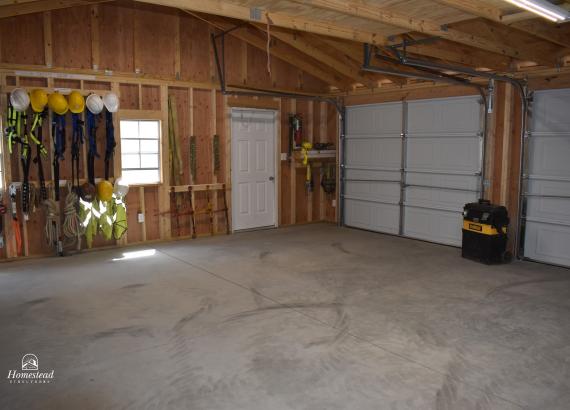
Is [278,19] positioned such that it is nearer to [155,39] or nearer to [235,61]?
[155,39]

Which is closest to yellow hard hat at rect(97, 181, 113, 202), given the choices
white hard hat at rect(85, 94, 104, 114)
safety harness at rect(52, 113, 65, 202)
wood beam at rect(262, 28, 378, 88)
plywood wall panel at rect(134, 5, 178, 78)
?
safety harness at rect(52, 113, 65, 202)

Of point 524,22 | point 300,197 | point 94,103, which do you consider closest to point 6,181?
point 94,103

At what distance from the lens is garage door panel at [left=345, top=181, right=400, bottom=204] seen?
8867 mm

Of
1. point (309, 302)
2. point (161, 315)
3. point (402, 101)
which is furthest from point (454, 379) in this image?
point (402, 101)

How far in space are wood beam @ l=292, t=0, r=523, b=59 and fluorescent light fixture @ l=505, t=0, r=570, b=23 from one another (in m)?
1.25

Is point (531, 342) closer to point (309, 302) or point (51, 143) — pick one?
point (309, 302)

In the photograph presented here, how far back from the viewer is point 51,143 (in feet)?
22.7

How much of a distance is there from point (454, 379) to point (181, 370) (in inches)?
78.9

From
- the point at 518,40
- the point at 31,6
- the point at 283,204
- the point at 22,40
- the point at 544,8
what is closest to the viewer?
the point at 544,8

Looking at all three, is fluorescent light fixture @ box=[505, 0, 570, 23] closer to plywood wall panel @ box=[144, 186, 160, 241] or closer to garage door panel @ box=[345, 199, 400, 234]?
garage door panel @ box=[345, 199, 400, 234]

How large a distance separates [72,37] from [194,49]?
6.49 feet

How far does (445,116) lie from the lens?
7918mm

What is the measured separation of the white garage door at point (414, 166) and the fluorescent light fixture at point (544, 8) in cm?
347

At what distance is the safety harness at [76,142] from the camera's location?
6980 millimetres
